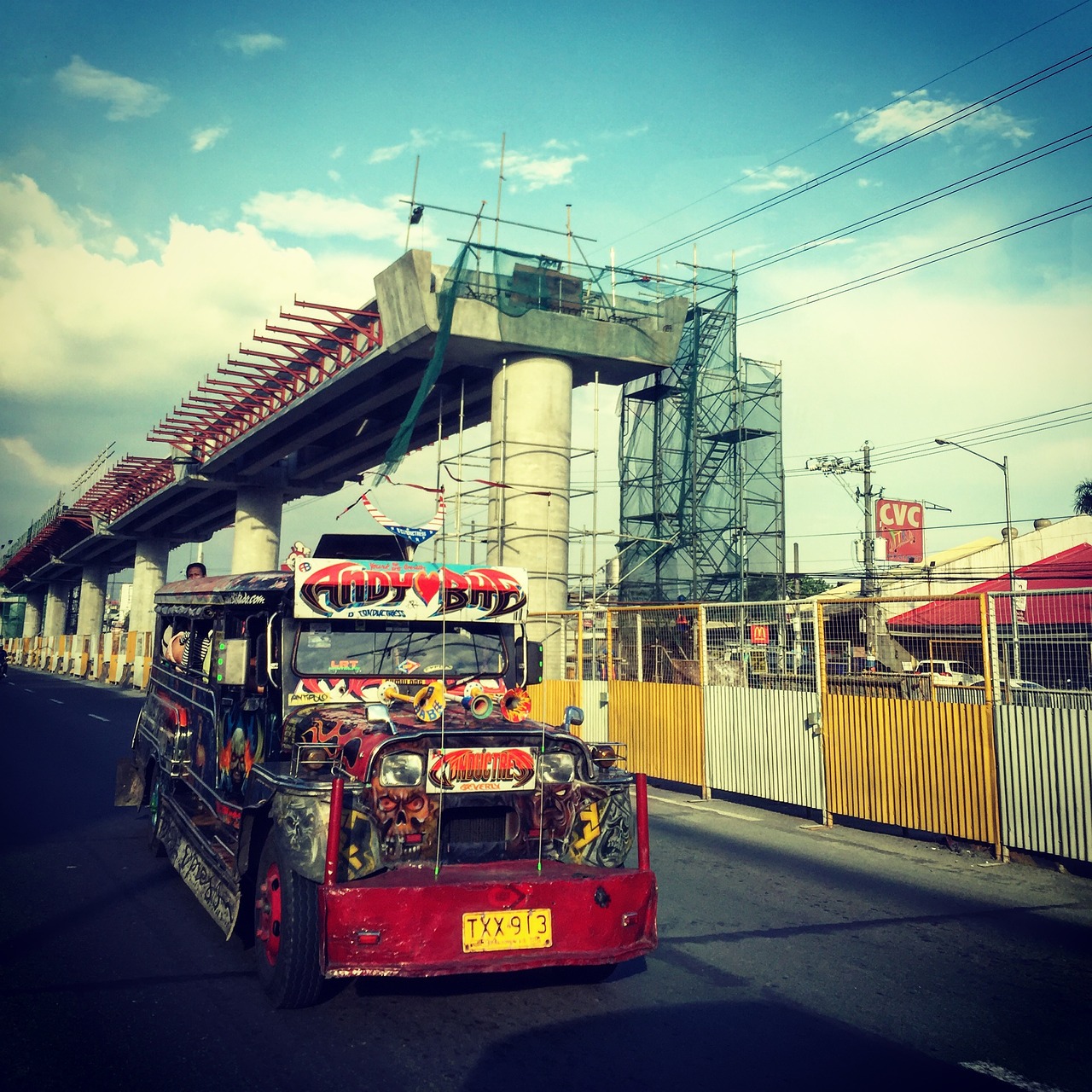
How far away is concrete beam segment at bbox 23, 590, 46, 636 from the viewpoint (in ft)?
318

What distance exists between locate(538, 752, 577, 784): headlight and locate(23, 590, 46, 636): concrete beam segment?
103 m

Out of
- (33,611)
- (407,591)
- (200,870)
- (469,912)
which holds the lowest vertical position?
(200,870)

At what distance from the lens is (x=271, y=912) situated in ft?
17.5

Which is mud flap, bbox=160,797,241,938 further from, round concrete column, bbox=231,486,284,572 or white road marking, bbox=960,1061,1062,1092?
round concrete column, bbox=231,486,284,572

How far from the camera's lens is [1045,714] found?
899 centimetres

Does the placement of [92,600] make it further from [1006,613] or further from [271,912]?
[271,912]

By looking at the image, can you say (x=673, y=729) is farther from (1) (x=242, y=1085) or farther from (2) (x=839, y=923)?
(1) (x=242, y=1085)

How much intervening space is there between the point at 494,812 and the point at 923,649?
785 cm

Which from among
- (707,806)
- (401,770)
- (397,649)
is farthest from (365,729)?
(707,806)

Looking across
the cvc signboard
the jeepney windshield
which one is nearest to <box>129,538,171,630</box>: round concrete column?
the cvc signboard

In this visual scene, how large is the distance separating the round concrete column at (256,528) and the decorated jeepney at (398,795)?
33.4m

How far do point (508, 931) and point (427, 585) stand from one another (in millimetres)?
2644

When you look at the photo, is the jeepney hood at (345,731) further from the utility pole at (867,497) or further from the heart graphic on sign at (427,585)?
the utility pole at (867,497)

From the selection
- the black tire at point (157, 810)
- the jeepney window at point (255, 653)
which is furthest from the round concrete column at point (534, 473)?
the jeepney window at point (255, 653)
